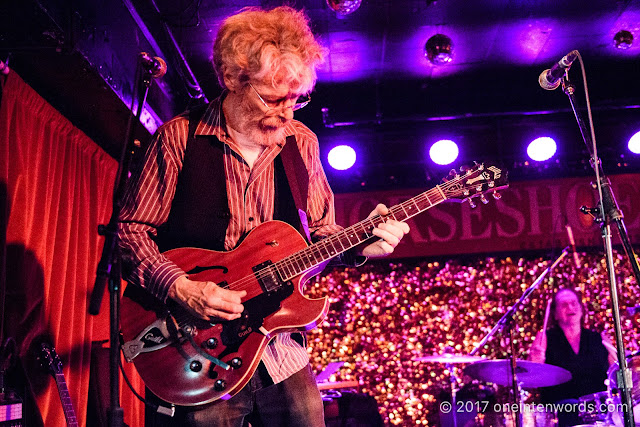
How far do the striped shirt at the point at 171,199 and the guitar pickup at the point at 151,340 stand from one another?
131 mm

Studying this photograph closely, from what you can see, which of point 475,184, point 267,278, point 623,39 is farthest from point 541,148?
point 267,278

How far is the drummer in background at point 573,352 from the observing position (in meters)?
6.93

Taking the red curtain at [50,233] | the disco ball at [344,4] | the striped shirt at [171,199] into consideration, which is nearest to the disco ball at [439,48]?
the disco ball at [344,4]

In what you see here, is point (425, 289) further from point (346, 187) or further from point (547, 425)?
point (547, 425)

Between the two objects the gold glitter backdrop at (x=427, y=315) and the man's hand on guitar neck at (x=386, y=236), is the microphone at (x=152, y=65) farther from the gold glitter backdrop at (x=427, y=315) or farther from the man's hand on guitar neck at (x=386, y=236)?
the gold glitter backdrop at (x=427, y=315)

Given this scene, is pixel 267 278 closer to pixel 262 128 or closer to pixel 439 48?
pixel 262 128

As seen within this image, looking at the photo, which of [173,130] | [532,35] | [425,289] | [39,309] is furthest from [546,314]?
[173,130]

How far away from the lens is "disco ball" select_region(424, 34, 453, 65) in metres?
6.98

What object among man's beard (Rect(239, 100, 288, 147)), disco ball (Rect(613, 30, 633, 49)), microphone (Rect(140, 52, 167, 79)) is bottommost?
man's beard (Rect(239, 100, 288, 147))

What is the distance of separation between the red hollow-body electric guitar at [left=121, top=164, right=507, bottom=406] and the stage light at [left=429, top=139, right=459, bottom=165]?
243 inches

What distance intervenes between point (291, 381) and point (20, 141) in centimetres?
357

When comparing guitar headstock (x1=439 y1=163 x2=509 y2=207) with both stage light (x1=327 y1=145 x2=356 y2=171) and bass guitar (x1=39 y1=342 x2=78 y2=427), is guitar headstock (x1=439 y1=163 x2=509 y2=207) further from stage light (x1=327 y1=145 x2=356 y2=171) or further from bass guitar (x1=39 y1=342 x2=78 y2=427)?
stage light (x1=327 y1=145 x2=356 y2=171)

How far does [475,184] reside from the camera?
3.02m

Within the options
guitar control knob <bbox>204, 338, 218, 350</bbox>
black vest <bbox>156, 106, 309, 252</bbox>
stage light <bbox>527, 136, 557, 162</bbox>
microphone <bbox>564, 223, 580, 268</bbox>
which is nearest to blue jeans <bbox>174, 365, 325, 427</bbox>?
guitar control knob <bbox>204, 338, 218, 350</bbox>
